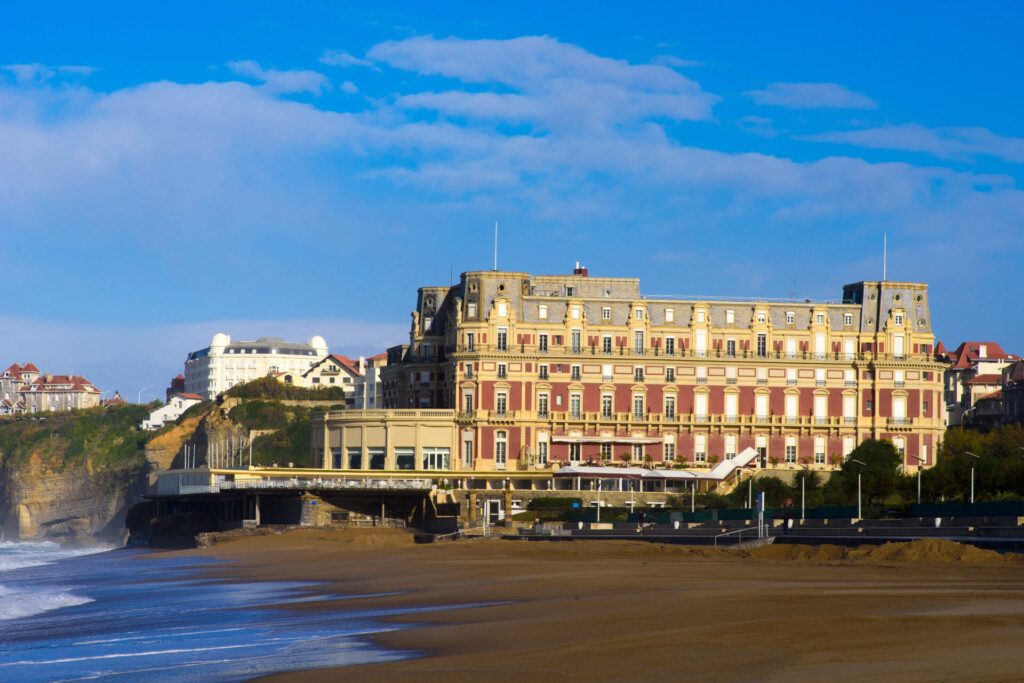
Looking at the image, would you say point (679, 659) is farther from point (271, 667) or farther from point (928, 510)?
point (928, 510)

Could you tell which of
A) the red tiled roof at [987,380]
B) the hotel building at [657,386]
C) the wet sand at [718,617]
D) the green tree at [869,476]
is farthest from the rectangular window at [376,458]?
the red tiled roof at [987,380]

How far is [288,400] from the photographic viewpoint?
6609 inches

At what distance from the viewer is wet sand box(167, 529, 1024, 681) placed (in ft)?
74.0

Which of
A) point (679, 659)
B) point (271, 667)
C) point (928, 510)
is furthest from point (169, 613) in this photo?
point (928, 510)

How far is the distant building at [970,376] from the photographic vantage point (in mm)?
172750

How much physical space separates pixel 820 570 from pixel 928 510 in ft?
89.0

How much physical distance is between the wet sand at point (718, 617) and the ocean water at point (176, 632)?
1420 millimetres

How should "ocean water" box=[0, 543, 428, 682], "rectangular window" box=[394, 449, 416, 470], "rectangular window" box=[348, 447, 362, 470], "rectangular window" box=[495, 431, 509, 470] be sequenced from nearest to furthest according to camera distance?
"ocean water" box=[0, 543, 428, 682] → "rectangular window" box=[495, 431, 509, 470] → "rectangular window" box=[394, 449, 416, 470] → "rectangular window" box=[348, 447, 362, 470]

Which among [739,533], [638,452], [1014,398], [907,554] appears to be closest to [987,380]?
[1014,398]

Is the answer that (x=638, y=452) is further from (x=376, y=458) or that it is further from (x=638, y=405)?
(x=376, y=458)

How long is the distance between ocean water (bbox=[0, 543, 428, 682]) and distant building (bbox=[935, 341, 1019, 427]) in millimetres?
131064

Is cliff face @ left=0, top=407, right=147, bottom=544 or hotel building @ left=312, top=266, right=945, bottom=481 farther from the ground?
hotel building @ left=312, top=266, right=945, bottom=481

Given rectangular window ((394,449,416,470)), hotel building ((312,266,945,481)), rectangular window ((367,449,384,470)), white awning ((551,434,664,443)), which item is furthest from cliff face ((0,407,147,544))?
white awning ((551,434,664,443))

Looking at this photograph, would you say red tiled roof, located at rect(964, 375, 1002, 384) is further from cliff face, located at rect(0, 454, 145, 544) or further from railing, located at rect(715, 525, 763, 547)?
railing, located at rect(715, 525, 763, 547)
